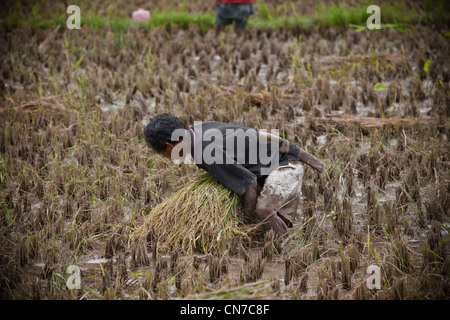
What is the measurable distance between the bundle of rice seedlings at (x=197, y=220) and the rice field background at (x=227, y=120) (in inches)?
1.6

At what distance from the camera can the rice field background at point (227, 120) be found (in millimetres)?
2756

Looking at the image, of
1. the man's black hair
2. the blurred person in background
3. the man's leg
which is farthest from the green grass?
the man's leg

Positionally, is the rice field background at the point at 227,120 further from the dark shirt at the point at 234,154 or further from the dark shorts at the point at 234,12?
the dark shirt at the point at 234,154

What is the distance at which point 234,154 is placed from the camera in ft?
10.2

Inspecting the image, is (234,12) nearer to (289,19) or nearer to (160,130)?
(289,19)

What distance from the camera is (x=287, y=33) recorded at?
8.12 meters

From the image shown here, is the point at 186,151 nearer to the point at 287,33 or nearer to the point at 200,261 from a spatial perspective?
the point at 200,261

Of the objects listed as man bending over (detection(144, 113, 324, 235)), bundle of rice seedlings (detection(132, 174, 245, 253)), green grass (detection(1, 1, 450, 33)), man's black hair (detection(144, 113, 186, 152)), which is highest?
green grass (detection(1, 1, 450, 33))

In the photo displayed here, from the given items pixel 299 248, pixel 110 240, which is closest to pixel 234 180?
pixel 299 248

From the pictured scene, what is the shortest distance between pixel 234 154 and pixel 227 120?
5.61 feet

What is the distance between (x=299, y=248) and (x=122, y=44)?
5019 mm

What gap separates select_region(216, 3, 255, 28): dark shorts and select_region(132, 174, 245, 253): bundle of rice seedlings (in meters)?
5.31

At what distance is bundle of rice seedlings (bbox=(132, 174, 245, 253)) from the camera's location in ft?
9.92

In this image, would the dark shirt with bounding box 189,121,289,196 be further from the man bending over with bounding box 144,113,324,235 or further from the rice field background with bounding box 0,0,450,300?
the rice field background with bounding box 0,0,450,300
